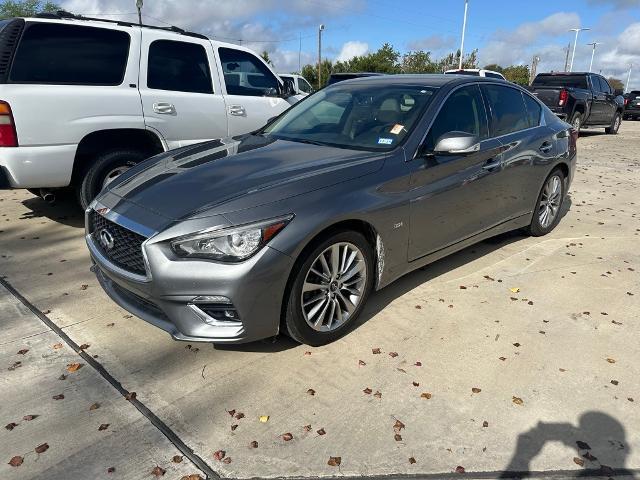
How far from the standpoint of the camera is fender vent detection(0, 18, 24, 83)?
179 inches

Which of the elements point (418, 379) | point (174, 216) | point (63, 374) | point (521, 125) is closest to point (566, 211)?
point (521, 125)

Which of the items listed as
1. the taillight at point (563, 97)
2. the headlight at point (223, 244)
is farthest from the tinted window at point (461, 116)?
the taillight at point (563, 97)

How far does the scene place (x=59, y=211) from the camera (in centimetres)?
611

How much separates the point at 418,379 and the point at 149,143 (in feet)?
13.0

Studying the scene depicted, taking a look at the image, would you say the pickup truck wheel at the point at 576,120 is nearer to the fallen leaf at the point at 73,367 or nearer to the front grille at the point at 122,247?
the front grille at the point at 122,247

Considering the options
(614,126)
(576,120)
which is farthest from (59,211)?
(614,126)

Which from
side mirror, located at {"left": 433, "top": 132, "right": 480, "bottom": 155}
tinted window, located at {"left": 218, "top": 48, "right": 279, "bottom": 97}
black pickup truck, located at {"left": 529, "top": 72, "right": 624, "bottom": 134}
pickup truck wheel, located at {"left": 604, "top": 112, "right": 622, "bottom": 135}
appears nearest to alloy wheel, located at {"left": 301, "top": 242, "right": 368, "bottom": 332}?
side mirror, located at {"left": 433, "top": 132, "right": 480, "bottom": 155}

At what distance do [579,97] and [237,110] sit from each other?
12.4m

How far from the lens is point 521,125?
Answer: 496 centimetres

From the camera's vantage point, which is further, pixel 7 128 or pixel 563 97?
pixel 563 97

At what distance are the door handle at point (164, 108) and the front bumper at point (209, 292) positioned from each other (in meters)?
3.00

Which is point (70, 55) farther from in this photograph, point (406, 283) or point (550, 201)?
point (550, 201)

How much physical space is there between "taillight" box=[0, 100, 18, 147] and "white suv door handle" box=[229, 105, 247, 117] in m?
2.39

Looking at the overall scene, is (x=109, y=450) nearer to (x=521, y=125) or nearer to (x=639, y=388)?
(x=639, y=388)
